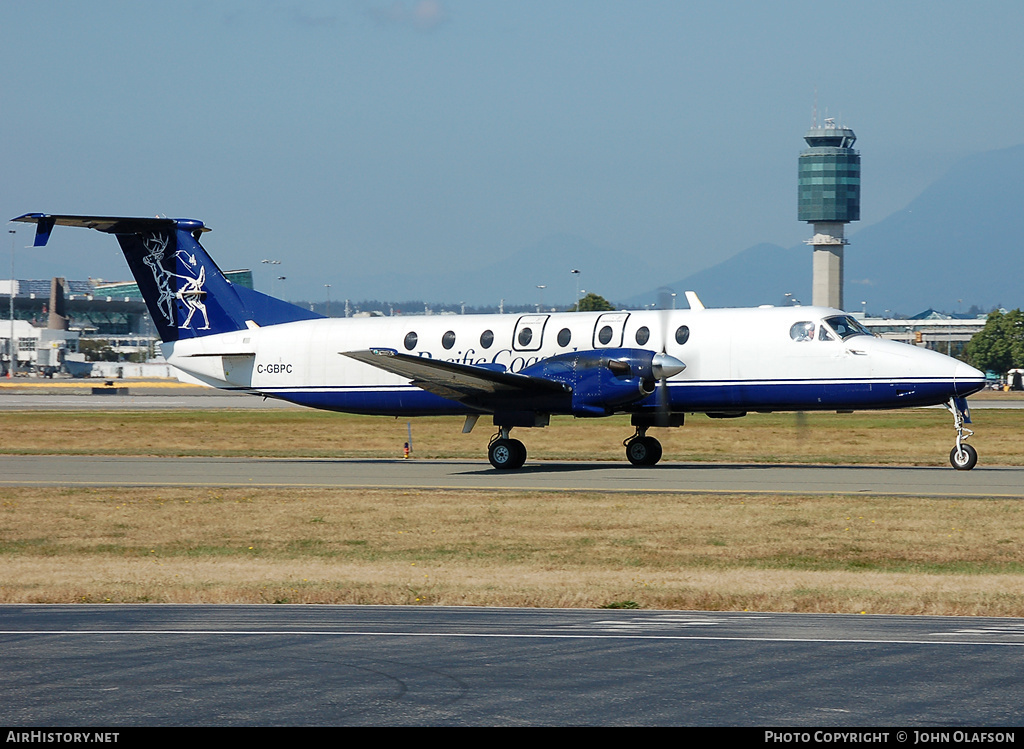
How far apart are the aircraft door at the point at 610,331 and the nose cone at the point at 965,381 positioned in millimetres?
8090

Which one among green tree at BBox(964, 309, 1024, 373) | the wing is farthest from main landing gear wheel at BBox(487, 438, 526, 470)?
green tree at BBox(964, 309, 1024, 373)

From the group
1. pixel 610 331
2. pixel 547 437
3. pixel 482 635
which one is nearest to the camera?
pixel 482 635

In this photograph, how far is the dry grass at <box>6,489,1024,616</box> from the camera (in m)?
14.4

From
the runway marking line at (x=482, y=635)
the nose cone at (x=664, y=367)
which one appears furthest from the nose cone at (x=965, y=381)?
the runway marking line at (x=482, y=635)

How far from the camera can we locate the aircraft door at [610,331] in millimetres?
29922

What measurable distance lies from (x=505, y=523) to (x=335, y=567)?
471 cm

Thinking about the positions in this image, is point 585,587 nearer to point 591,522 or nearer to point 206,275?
point 591,522

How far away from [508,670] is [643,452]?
2268 centimetres

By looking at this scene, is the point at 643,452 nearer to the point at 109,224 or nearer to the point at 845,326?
the point at 845,326

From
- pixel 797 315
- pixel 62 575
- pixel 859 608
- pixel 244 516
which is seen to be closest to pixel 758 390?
pixel 797 315

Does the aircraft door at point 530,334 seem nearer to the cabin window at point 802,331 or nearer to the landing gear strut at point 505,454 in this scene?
the landing gear strut at point 505,454

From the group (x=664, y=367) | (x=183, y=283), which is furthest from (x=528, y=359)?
(x=183, y=283)

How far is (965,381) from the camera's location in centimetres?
2708

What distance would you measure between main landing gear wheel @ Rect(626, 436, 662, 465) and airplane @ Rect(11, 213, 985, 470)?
0.12 feet
